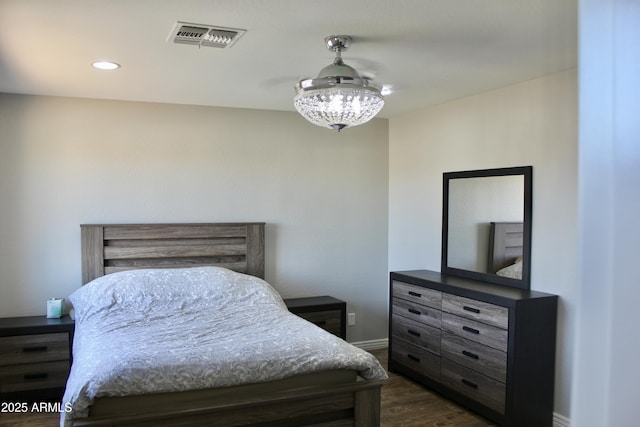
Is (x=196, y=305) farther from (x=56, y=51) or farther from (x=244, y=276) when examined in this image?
(x=56, y=51)

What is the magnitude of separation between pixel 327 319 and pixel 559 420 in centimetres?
187

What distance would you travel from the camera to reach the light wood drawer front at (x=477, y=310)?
305 centimetres

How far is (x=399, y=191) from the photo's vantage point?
473 cm

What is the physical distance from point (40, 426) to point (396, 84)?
3.20 m

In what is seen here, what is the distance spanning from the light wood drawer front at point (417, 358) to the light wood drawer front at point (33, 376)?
2.49 meters

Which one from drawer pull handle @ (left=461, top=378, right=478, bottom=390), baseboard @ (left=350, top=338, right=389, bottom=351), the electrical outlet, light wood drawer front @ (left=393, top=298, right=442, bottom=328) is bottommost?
baseboard @ (left=350, top=338, right=389, bottom=351)

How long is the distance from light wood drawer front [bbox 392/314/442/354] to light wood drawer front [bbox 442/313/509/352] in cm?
14

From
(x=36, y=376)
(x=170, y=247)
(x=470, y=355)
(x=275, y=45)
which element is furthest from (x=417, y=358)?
(x=36, y=376)

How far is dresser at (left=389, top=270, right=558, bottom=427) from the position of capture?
9.80 ft

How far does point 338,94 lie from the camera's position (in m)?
2.42

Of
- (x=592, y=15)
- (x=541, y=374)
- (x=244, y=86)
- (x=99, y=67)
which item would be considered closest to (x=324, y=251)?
(x=244, y=86)

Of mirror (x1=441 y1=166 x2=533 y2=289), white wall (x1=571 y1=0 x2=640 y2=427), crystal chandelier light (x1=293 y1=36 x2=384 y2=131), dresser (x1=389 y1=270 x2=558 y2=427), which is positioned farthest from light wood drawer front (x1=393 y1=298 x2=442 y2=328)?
white wall (x1=571 y1=0 x2=640 y2=427)

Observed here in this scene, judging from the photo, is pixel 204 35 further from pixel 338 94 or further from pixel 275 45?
pixel 338 94

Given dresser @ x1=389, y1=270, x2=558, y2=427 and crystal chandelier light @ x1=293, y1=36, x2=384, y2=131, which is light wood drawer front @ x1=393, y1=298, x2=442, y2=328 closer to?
dresser @ x1=389, y1=270, x2=558, y2=427
